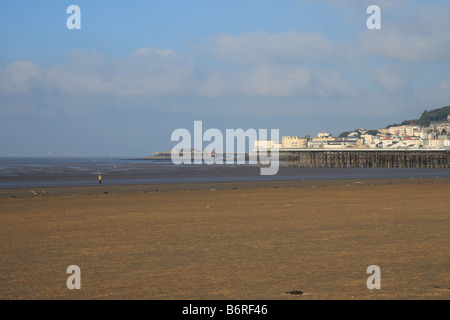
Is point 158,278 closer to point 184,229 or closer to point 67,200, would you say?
point 184,229

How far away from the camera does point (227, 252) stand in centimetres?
1162

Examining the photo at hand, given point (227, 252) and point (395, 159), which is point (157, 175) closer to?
point (227, 252)

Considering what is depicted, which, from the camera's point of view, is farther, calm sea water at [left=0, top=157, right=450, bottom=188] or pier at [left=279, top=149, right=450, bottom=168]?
pier at [left=279, top=149, right=450, bottom=168]

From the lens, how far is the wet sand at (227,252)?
326 inches

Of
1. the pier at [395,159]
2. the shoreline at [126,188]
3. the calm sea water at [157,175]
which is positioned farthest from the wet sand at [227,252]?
the pier at [395,159]

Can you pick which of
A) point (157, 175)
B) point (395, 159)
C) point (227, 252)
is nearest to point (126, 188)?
point (157, 175)

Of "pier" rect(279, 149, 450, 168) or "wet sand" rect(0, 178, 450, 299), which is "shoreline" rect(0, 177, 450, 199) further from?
"pier" rect(279, 149, 450, 168)

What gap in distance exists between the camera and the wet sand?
27.2ft

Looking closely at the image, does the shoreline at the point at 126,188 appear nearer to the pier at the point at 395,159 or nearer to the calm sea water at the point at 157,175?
the calm sea water at the point at 157,175

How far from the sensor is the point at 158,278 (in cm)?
908

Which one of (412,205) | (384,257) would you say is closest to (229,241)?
(384,257)

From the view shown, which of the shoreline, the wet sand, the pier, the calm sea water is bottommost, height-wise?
the wet sand

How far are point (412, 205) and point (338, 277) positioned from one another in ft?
48.5

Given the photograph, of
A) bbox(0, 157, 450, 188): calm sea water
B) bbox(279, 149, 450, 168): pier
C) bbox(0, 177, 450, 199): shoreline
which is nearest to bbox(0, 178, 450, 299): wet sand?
bbox(0, 177, 450, 199): shoreline
